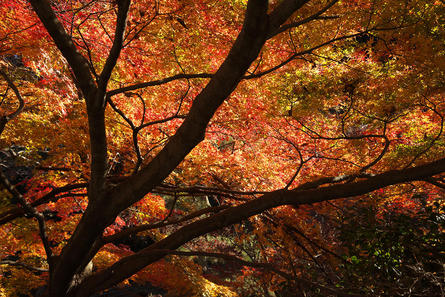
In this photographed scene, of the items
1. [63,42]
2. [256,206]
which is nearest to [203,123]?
[256,206]

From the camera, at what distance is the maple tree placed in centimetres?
234

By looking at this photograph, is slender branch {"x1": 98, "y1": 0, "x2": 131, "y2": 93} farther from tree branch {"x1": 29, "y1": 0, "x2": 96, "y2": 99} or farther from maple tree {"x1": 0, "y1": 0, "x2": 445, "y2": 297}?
tree branch {"x1": 29, "y1": 0, "x2": 96, "y2": 99}

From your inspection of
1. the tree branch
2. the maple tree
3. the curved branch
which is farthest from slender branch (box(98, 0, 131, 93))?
the curved branch

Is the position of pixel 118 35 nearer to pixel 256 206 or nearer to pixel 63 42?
pixel 63 42

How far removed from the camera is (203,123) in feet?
7.11

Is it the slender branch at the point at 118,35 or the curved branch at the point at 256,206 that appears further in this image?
the curved branch at the point at 256,206

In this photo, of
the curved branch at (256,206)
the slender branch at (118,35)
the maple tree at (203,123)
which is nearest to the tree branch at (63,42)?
the maple tree at (203,123)

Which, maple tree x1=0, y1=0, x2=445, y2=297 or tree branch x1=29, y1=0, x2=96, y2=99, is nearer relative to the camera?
tree branch x1=29, y1=0, x2=96, y2=99

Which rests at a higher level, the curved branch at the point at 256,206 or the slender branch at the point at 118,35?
the slender branch at the point at 118,35

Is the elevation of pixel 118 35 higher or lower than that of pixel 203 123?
higher

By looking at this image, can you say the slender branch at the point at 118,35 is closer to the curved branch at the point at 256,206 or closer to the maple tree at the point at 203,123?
the maple tree at the point at 203,123

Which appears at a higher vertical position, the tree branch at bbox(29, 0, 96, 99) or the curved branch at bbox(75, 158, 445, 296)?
the tree branch at bbox(29, 0, 96, 99)

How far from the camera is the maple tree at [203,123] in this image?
234 cm

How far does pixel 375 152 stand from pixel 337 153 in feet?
3.50
